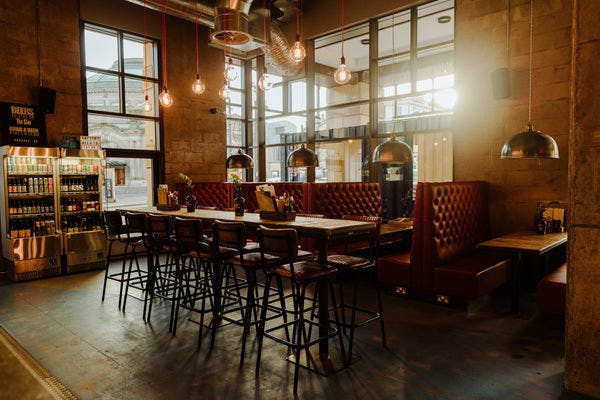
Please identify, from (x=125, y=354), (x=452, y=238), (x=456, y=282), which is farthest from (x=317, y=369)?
(x=452, y=238)

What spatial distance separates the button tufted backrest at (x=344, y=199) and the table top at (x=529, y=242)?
2.49m

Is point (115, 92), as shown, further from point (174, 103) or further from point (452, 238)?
point (452, 238)

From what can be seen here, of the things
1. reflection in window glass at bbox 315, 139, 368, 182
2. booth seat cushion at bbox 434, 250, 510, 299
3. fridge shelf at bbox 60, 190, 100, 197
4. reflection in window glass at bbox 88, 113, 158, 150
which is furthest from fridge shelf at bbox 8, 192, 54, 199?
booth seat cushion at bbox 434, 250, 510, 299

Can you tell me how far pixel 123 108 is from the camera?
7598 mm

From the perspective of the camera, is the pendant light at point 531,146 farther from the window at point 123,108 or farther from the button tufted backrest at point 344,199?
the window at point 123,108

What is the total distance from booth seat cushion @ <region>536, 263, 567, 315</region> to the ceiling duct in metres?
4.22

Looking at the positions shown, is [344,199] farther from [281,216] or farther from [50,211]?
[50,211]

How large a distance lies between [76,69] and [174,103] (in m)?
1.88

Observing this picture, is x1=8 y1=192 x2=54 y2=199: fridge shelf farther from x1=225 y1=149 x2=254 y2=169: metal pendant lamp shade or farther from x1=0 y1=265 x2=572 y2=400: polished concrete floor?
x1=225 y1=149 x2=254 y2=169: metal pendant lamp shade

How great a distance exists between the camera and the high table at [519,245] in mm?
3898

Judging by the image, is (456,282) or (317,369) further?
(456,282)

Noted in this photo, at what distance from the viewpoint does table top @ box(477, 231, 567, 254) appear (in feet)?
12.8

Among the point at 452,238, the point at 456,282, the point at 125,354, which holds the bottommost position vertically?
the point at 125,354

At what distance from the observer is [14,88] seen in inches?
248
